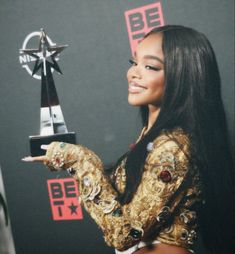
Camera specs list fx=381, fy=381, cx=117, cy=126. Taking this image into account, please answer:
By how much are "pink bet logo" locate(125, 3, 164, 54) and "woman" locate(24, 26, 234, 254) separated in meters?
0.04

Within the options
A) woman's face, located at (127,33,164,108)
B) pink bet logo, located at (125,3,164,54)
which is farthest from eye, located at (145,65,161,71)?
pink bet logo, located at (125,3,164,54)

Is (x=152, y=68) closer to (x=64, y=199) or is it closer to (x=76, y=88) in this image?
Answer: (x=76, y=88)

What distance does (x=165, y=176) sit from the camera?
122cm

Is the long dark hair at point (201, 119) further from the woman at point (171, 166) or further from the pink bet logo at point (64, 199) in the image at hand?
the pink bet logo at point (64, 199)

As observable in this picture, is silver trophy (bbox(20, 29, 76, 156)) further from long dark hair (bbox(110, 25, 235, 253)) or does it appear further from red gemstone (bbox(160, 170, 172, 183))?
red gemstone (bbox(160, 170, 172, 183))

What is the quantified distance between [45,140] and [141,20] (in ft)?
2.09

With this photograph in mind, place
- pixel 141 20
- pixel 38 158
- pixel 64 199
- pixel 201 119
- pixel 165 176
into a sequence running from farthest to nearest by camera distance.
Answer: pixel 64 199
pixel 38 158
pixel 141 20
pixel 201 119
pixel 165 176

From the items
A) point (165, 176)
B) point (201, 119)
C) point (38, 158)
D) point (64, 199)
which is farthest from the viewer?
point (64, 199)

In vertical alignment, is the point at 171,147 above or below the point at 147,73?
below

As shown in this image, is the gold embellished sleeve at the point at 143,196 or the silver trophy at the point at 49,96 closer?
the gold embellished sleeve at the point at 143,196

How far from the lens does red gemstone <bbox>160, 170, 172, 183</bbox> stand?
4.00 ft

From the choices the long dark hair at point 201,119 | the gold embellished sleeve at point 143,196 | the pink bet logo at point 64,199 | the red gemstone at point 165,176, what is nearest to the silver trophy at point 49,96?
the pink bet logo at point 64,199

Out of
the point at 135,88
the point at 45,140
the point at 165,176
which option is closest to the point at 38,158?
the point at 45,140

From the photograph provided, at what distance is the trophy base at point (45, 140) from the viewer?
1.61 meters
